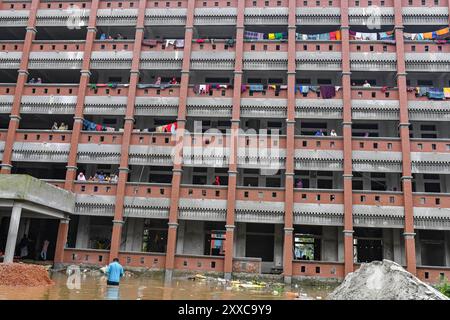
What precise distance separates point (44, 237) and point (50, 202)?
759 cm

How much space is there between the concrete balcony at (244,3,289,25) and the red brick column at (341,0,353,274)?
12.7 ft

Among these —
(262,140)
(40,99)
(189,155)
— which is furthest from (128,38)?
(262,140)

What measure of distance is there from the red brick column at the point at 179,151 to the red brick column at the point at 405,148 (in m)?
13.3

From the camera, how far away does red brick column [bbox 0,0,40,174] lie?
98.9 ft

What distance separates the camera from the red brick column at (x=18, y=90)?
98.9ft

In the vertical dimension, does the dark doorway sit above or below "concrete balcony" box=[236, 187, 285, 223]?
below

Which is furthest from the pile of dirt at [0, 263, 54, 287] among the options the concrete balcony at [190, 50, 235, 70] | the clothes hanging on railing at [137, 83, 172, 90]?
the concrete balcony at [190, 50, 235, 70]

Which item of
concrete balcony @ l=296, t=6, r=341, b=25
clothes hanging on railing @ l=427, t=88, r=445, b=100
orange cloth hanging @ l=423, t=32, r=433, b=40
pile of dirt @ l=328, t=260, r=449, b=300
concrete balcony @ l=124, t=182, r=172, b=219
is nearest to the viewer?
pile of dirt @ l=328, t=260, r=449, b=300

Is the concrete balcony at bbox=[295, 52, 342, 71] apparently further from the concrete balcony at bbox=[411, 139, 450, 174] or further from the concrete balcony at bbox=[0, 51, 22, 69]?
the concrete balcony at bbox=[0, 51, 22, 69]

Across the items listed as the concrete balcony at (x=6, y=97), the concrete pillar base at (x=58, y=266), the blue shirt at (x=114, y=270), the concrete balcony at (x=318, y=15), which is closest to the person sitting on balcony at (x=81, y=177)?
the concrete pillar base at (x=58, y=266)

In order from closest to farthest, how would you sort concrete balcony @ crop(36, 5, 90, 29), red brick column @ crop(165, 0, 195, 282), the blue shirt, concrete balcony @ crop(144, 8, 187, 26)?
the blue shirt → red brick column @ crop(165, 0, 195, 282) → concrete balcony @ crop(144, 8, 187, 26) → concrete balcony @ crop(36, 5, 90, 29)

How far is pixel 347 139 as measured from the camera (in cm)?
2856

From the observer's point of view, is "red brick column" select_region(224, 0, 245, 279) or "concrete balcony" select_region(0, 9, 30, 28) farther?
"concrete balcony" select_region(0, 9, 30, 28)

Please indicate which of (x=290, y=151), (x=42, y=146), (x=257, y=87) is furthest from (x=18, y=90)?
(x=290, y=151)
